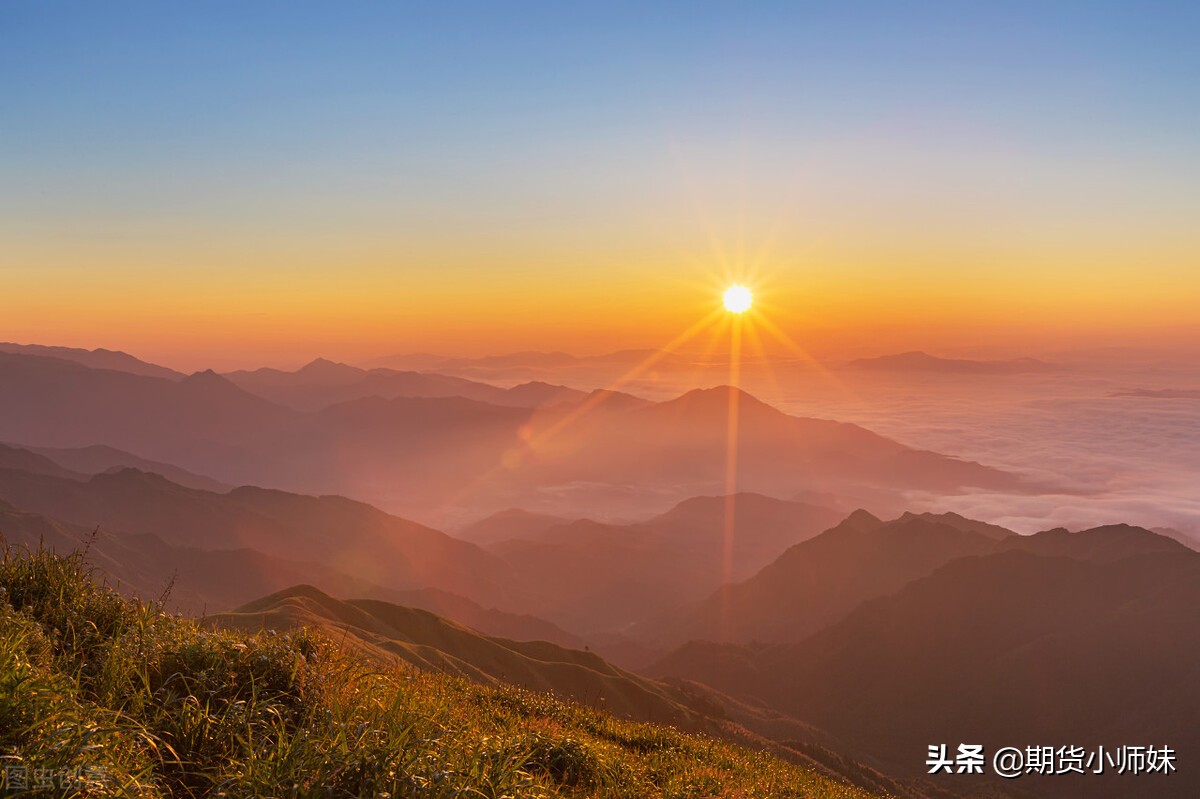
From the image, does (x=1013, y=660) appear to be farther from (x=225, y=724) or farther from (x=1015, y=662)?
(x=225, y=724)

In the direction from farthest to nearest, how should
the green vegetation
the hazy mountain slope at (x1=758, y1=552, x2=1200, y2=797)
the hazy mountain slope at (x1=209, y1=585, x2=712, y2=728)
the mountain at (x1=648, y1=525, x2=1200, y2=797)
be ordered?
the hazy mountain slope at (x1=758, y1=552, x2=1200, y2=797), the mountain at (x1=648, y1=525, x2=1200, y2=797), the hazy mountain slope at (x1=209, y1=585, x2=712, y2=728), the green vegetation

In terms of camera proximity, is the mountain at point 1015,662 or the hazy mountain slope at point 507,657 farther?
the mountain at point 1015,662

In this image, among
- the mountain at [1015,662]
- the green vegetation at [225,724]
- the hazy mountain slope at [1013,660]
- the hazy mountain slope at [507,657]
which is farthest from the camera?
the hazy mountain slope at [1013,660]

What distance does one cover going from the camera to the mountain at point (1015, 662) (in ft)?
419

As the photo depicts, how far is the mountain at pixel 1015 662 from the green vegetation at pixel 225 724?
123132mm

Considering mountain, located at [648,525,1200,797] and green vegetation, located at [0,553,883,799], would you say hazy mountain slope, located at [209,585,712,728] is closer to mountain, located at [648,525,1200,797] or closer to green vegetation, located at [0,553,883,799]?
mountain, located at [648,525,1200,797]

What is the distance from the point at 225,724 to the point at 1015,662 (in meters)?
177

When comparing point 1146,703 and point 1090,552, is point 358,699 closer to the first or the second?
point 1146,703

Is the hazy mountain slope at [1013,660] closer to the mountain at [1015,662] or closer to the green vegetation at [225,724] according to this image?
the mountain at [1015,662]

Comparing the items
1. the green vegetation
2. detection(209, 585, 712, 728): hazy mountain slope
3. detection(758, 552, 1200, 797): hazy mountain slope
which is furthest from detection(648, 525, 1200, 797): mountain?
the green vegetation

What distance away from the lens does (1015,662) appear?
14912 centimetres

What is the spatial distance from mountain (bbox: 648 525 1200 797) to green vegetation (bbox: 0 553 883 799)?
123m

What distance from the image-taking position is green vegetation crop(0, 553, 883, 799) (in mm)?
6020

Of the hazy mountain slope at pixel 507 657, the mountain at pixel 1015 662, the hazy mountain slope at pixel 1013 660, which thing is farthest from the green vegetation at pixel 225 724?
the hazy mountain slope at pixel 1013 660
